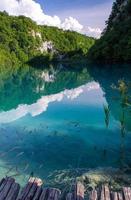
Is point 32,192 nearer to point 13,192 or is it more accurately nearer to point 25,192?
point 25,192

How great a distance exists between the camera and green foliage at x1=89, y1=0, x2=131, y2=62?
9594cm

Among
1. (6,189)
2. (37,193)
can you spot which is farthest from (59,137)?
(37,193)

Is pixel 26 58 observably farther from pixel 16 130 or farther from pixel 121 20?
pixel 16 130

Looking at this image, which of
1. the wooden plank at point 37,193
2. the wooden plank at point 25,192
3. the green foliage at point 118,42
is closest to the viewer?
the wooden plank at point 25,192

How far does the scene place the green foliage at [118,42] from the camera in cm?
9594

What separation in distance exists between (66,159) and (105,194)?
1025 cm

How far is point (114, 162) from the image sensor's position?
57.5 feet

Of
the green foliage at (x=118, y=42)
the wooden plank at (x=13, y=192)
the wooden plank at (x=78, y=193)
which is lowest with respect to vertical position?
the green foliage at (x=118, y=42)

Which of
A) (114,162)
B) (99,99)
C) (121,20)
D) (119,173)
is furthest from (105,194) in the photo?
(121,20)

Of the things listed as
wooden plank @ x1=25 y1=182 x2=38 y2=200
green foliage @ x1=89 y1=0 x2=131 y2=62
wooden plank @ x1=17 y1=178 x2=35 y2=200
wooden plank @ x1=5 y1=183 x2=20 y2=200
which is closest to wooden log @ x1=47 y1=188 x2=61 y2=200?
wooden plank @ x1=25 y1=182 x2=38 y2=200

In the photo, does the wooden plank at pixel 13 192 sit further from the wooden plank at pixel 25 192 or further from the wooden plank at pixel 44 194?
the wooden plank at pixel 44 194

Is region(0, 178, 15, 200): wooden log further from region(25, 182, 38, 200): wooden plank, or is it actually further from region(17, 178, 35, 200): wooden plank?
region(25, 182, 38, 200): wooden plank

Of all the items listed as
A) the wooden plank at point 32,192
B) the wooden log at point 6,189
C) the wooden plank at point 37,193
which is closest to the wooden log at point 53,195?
the wooden plank at point 37,193

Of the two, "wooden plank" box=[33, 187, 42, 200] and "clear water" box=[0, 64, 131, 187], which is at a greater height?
"wooden plank" box=[33, 187, 42, 200]
